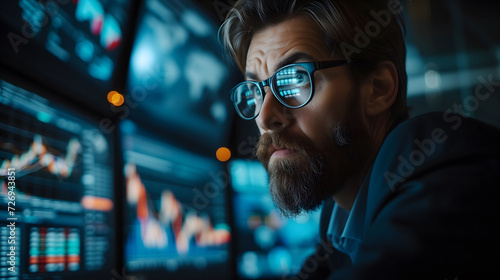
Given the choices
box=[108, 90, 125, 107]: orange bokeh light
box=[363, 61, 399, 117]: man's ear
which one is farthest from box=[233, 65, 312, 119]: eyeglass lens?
box=[108, 90, 125, 107]: orange bokeh light

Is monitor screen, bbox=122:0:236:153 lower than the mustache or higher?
higher

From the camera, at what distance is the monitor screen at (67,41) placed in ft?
2.44

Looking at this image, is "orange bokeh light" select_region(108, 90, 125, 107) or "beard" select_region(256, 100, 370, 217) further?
"orange bokeh light" select_region(108, 90, 125, 107)

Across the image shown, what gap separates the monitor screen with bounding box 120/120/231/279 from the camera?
3.77 feet

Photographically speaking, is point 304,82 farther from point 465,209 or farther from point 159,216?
point 159,216

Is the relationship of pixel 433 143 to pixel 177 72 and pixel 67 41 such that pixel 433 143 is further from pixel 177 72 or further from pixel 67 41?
pixel 177 72

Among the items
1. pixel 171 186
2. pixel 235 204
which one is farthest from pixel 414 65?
pixel 171 186

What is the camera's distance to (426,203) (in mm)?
462

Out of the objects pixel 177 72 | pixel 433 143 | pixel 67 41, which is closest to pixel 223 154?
pixel 177 72

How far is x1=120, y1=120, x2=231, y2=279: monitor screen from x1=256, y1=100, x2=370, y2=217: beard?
0.59 m

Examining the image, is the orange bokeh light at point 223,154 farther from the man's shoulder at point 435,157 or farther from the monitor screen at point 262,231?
the man's shoulder at point 435,157

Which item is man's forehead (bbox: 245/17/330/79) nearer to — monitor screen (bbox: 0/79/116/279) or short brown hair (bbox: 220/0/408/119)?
short brown hair (bbox: 220/0/408/119)

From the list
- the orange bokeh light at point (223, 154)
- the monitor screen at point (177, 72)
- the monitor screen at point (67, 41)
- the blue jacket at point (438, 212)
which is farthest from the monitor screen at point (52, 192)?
the orange bokeh light at point (223, 154)

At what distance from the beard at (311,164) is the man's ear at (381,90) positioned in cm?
3
